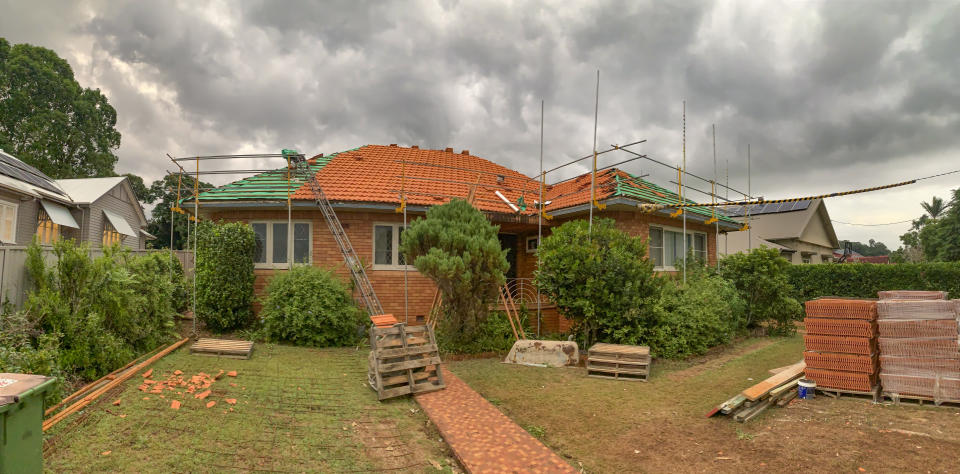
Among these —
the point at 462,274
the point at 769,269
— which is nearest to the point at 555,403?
the point at 462,274

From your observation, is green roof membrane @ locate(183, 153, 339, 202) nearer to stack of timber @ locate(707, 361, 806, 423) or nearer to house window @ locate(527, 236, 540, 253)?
house window @ locate(527, 236, 540, 253)

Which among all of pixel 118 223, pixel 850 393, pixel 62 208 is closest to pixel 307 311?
pixel 850 393

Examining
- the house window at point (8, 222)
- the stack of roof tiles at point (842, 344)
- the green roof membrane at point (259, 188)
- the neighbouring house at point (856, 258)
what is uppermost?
the green roof membrane at point (259, 188)

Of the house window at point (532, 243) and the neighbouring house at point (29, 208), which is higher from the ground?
the neighbouring house at point (29, 208)

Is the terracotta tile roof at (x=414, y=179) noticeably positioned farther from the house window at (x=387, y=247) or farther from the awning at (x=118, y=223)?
the awning at (x=118, y=223)

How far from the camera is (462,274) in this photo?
9055mm

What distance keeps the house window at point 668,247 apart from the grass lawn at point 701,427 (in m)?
5.89

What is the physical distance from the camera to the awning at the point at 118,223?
21797 millimetres

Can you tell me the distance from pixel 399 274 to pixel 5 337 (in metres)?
8.00

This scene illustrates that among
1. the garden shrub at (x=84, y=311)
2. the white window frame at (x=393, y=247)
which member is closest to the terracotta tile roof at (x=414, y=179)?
the white window frame at (x=393, y=247)

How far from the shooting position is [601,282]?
965cm

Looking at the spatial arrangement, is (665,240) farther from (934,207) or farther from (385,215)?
(934,207)

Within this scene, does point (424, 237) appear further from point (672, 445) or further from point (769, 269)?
point (769, 269)

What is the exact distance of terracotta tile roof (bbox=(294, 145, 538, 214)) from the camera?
42.0 ft
